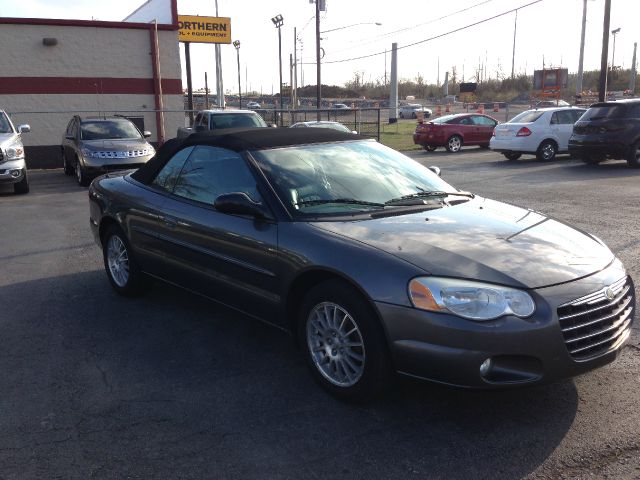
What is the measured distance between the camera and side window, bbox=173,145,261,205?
4395 mm

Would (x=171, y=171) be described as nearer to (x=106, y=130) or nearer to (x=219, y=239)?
(x=219, y=239)

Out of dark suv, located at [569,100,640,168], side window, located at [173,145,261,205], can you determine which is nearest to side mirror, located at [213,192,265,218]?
side window, located at [173,145,261,205]

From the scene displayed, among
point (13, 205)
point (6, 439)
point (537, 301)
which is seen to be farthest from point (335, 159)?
point (13, 205)

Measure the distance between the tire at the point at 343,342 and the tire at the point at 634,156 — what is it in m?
13.9

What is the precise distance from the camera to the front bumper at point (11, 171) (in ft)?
41.0

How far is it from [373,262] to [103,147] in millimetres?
11896

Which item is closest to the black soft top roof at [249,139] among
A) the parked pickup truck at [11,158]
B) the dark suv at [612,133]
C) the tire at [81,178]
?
the parked pickup truck at [11,158]

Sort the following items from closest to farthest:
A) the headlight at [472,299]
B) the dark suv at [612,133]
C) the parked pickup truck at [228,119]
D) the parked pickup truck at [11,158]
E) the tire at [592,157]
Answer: the headlight at [472,299]
the parked pickup truck at [11,158]
the dark suv at [612,133]
the tire at [592,157]
the parked pickup truck at [228,119]

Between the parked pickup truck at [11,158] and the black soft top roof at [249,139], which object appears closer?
the black soft top roof at [249,139]

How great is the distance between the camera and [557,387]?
3762 millimetres

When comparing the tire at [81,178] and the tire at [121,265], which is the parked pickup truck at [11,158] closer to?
the tire at [81,178]

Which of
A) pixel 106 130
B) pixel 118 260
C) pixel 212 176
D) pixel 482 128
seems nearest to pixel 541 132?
pixel 482 128

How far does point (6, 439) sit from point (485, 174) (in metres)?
13.6

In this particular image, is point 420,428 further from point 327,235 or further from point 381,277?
point 327,235
